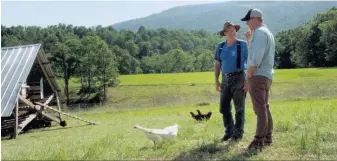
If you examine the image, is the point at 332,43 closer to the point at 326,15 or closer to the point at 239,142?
the point at 326,15

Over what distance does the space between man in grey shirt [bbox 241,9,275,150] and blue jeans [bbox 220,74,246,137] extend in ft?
1.80

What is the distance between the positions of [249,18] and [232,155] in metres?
2.21

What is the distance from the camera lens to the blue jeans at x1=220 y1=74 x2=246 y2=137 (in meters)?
7.51

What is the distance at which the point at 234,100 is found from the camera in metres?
7.56

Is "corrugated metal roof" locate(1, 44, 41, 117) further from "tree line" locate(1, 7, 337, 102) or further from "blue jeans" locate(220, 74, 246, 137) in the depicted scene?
"tree line" locate(1, 7, 337, 102)

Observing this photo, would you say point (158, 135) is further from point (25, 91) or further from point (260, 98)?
point (25, 91)

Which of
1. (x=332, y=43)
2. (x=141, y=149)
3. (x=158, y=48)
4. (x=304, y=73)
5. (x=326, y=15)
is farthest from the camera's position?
(x=158, y=48)

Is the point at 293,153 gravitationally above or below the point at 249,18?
below

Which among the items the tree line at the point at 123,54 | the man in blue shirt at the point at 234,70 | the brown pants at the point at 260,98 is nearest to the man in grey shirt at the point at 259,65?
the brown pants at the point at 260,98

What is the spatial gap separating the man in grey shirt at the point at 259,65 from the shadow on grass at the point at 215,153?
32 cm

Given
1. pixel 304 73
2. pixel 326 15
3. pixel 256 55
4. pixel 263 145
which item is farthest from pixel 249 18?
pixel 326 15

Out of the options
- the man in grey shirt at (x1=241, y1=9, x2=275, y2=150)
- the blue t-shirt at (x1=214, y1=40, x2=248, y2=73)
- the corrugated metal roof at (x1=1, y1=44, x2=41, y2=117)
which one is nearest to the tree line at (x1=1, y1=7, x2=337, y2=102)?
the corrugated metal roof at (x1=1, y1=44, x2=41, y2=117)

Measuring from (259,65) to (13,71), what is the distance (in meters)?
13.7

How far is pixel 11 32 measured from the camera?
116 meters
